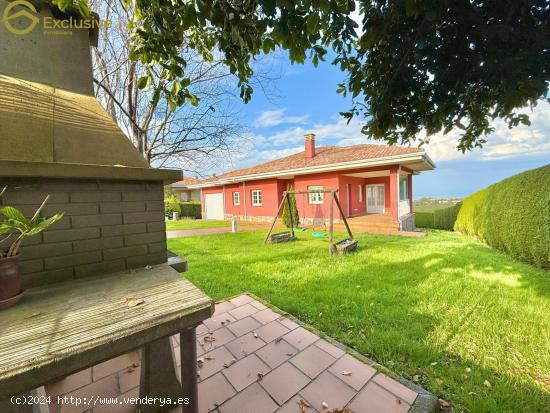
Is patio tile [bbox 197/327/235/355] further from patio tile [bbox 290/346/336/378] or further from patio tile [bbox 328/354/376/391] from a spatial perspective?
patio tile [bbox 328/354/376/391]

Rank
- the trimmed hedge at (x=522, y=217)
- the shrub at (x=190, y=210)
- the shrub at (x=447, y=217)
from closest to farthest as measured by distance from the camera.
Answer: the trimmed hedge at (x=522, y=217) → the shrub at (x=447, y=217) → the shrub at (x=190, y=210)

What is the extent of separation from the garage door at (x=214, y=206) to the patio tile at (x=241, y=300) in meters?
16.5

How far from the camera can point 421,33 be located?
2.03 meters

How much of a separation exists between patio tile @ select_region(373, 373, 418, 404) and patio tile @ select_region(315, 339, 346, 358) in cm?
38

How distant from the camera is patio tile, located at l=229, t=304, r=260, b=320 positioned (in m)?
3.18

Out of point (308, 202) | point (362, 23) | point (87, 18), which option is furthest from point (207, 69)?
point (308, 202)

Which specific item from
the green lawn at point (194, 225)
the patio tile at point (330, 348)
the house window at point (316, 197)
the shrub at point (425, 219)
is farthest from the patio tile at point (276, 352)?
the shrub at point (425, 219)

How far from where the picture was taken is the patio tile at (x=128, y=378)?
198 centimetres

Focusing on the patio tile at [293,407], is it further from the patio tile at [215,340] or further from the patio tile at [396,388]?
the patio tile at [215,340]

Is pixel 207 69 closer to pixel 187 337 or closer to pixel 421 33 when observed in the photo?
pixel 421 33

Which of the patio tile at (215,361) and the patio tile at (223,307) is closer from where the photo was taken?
the patio tile at (215,361)

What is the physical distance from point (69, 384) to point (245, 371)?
4.81ft

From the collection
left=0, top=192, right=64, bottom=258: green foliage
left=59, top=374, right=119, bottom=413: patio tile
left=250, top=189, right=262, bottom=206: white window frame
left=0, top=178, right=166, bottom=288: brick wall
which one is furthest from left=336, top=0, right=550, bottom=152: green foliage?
left=250, top=189, right=262, bottom=206: white window frame

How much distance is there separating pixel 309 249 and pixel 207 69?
5.97m
